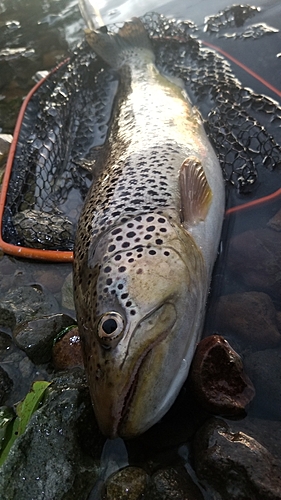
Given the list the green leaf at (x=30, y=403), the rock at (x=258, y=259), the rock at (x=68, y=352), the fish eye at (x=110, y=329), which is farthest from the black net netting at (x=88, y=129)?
the fish eye at (x=110, y=329)

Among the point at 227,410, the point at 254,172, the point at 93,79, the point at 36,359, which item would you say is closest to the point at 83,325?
the point at 36,359

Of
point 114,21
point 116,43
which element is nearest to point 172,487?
point 116,43

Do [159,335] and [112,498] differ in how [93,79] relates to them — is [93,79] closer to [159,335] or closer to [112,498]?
[159,335]

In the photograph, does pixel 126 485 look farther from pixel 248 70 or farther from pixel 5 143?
pixel 248 70

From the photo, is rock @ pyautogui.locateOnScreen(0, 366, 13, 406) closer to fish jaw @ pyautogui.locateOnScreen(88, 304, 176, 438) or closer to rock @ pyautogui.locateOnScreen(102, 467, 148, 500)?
fish jaw @ pyautogui.locateOnScreen(88, 304, 176, 438)

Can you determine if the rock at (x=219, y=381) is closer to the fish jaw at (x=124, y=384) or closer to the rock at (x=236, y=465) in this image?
the rock at (x=236, y=465)

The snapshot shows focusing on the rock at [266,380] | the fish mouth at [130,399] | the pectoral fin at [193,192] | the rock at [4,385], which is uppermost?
the pectoral fin at [193,192]
